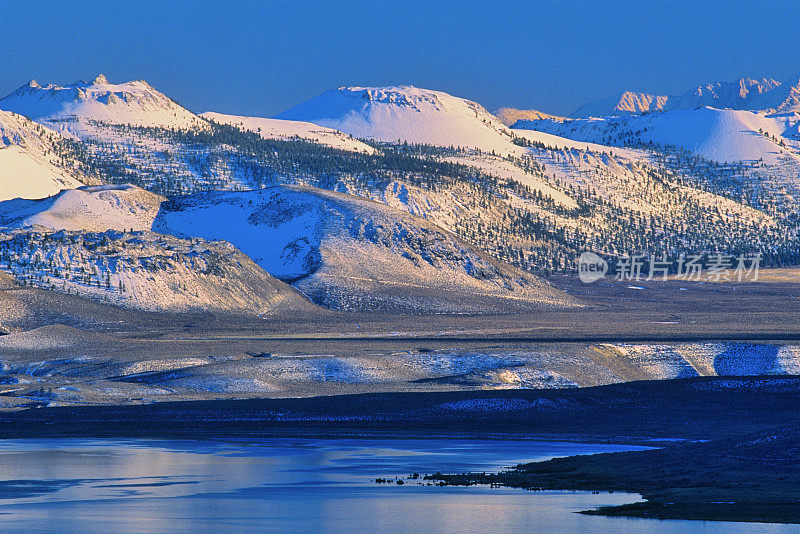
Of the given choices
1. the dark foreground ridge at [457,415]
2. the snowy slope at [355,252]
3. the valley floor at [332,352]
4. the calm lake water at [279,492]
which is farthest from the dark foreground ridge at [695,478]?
the snowy slope at [355,252]

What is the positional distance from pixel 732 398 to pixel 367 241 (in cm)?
8563

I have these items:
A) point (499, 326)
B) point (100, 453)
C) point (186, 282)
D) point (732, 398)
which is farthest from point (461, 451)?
point (186, 282)

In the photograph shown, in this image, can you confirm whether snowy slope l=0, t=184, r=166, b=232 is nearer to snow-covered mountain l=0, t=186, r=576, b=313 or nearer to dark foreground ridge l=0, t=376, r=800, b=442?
snow-covered mountain l=0, t=186, r=576, b=313

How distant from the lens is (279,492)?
134 ft

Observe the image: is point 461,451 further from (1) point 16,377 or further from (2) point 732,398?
(1) point 16,377

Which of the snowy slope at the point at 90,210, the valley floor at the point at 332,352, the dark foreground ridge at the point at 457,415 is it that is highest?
the snowy slope at the point at 90,210

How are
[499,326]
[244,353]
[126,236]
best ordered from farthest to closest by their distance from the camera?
1. [126,236]
2. [499,326]
3. [244,353]

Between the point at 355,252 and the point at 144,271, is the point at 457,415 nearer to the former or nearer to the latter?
the point at 144,271

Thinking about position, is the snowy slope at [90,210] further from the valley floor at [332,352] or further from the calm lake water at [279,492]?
the calm lake water at [279,492]

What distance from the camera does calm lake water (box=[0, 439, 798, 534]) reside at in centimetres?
3444

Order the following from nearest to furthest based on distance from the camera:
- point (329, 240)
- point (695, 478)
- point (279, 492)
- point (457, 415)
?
point (279, 492) < point (695, 478) < point (457, 415) < point (329, 240)

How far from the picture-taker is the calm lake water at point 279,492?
34.4 m

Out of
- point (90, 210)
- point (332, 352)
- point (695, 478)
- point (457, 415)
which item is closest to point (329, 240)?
point (90, 210)

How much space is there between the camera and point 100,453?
50.6m
